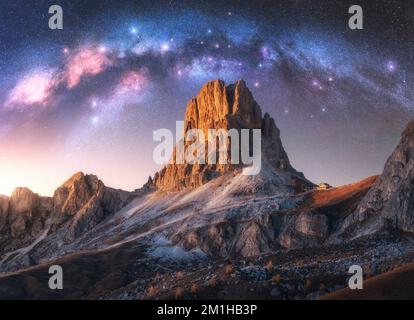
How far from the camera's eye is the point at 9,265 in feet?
464

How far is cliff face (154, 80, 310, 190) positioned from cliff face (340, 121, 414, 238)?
74.3 metres

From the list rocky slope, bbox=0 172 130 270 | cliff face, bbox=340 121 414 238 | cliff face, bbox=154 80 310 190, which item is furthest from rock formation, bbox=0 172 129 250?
cliff face, bbox=340 121 414 238

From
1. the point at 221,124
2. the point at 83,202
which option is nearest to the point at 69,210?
the point at 83,202

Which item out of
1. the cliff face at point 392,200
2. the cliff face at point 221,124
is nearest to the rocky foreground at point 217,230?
the cliff face at point 392,200

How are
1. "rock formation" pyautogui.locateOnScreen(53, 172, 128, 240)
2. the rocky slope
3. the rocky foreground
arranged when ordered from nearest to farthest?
the rocky foreground < the rocky slope < "rock formation" pyautogui.locateOnScreen(53, 172, 128, 240)

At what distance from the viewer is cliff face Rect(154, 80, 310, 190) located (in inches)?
6584

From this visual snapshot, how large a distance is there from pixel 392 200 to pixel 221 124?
98.0 m

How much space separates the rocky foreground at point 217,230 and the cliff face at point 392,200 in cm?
21

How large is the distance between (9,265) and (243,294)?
10830 cm

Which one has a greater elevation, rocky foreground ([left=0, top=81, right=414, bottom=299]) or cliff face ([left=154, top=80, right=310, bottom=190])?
cliff face ([left=154, top=80, right=310, bottom=190])

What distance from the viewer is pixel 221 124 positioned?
17662 cm

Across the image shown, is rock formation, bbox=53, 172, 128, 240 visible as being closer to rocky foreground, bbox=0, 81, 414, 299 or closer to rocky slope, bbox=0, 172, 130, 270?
rocky slope, bbox=0, 172, 130, 270

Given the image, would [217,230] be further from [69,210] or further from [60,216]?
[60,216]
